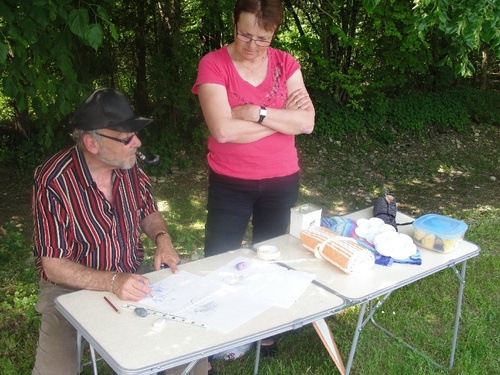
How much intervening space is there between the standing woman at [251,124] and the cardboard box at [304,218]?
0.70ft

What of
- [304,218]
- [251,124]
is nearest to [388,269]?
[304,218]

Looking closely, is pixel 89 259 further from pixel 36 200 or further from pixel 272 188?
pixel 272 188

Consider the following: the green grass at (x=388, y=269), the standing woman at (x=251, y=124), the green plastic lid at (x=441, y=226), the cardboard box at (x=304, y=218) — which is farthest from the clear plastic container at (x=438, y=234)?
the green grass at (x=388, y=269)

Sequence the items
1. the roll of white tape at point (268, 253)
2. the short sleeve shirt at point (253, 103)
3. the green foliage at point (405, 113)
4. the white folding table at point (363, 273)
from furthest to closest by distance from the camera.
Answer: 1. the green foliage at point (405, 113)
2. the short sleeve shirt at point (253, 103)
3. the roll of white tape at point (268, 253)
4. the white folding table at point (363, 273)

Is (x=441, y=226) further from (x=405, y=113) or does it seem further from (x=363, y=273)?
(x=405, y=113)

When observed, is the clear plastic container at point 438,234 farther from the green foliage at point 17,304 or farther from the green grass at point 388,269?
the green foliage at point 17,304

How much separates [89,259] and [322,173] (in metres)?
4.72

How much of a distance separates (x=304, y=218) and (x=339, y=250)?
0.31 m

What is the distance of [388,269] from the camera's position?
7.67 feet

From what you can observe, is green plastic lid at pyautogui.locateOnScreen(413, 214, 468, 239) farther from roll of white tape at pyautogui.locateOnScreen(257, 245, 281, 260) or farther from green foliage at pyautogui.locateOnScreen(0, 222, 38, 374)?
green foliage at pyautogui.locateOnScreen(0, 222, 38, 374)

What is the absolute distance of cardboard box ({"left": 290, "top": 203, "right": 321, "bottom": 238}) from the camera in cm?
254

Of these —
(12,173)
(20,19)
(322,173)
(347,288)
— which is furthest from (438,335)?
(12,173)

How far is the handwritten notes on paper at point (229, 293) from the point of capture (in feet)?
6.27

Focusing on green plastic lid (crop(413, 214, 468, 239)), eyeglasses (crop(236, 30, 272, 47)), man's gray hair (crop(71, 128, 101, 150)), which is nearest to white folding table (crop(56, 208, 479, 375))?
green plastic lid (crop(413, 214, 468, 239))
